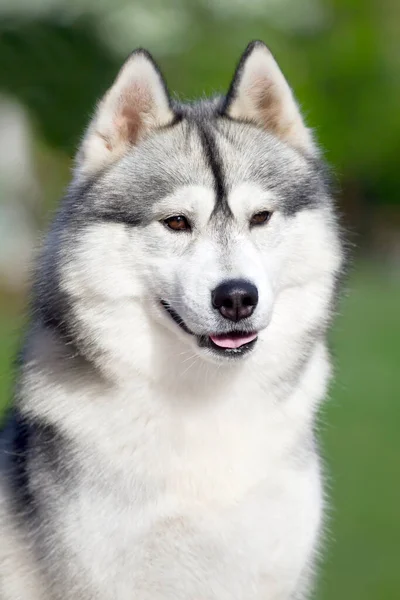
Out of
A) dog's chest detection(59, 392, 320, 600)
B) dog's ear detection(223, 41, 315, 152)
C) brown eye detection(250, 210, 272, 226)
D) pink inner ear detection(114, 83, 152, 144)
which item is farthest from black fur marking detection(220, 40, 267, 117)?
dog's chest detection(59, 392, 320, 600)

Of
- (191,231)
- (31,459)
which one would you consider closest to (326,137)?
(191,231)

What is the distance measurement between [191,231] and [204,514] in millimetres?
985

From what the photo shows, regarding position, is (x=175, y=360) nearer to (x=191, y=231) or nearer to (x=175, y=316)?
(x=175, y=316)

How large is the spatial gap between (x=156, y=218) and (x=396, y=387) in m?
9.81

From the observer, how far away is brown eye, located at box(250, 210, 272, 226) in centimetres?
356

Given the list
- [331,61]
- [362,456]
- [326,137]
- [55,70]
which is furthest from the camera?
[331,61]

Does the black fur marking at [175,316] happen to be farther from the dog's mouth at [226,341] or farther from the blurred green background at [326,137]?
the blurred green background at [326,137]

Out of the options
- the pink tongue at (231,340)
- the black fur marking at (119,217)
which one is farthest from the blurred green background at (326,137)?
the pink tongue at (231,340)

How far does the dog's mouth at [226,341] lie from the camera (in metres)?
3.46

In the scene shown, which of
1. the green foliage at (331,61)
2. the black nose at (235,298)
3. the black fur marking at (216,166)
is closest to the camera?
the black nose at (235,298)

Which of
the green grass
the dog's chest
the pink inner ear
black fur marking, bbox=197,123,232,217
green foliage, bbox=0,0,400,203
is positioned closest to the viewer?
the dog's chest

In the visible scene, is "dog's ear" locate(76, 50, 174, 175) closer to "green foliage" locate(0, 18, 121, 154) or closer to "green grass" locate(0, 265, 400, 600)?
"green grass" locate(0, 265, 400, 600)

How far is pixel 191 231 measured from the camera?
3.52 metres

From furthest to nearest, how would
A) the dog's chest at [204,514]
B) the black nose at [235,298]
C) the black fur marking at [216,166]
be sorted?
the black fur marking at [216,166] → the dog's chest at [204,514] → the black nose at [235,298]
